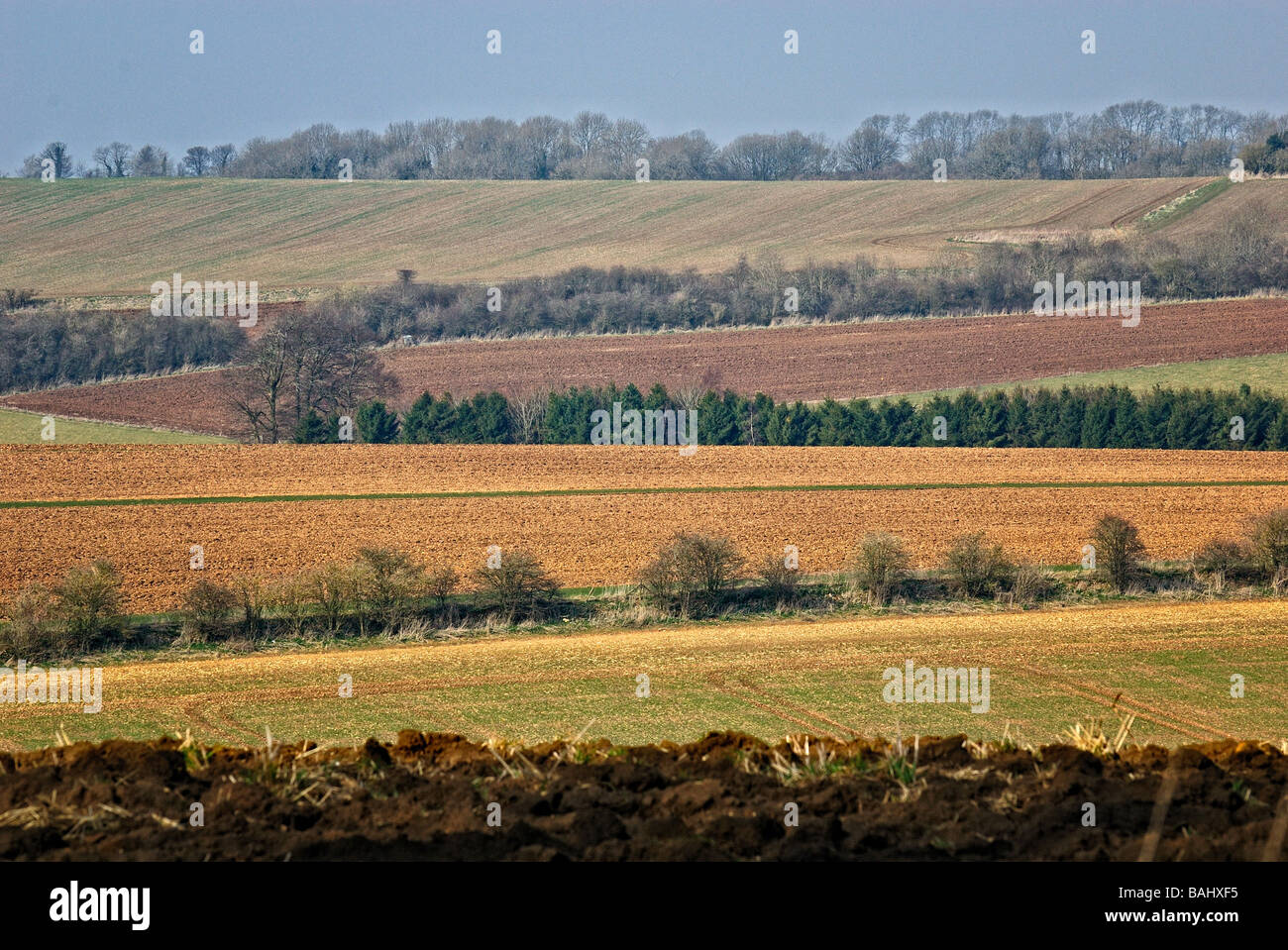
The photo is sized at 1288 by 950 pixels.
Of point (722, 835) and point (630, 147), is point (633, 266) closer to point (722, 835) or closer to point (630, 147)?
point (630, 147)

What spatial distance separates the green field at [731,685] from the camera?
18.5 metres

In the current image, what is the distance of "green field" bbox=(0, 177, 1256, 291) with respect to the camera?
82.3 metres

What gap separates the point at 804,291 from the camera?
72.0 meters

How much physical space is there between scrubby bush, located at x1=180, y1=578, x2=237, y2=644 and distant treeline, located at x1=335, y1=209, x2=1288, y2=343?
43.9m

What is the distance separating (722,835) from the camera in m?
6.73

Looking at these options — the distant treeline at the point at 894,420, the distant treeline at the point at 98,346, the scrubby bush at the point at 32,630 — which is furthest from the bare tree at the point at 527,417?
the scrubby bush at the point at 32,630

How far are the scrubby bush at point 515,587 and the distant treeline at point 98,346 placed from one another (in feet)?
128

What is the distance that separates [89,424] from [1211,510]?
43.7 metres

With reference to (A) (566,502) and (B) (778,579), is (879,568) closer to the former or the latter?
(B) (778,579)

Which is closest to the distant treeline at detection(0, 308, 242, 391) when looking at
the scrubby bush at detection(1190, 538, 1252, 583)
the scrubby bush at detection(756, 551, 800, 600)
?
the scrubby bush at detection(756, 551, 800, 600)

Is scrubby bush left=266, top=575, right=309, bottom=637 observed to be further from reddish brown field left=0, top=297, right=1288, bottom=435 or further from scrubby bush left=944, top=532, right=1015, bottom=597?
reddish brown field left=0, top=297, right=1288, bottom=435

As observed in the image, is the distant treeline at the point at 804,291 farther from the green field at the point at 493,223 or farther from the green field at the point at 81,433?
the green field at the point at 81,433
